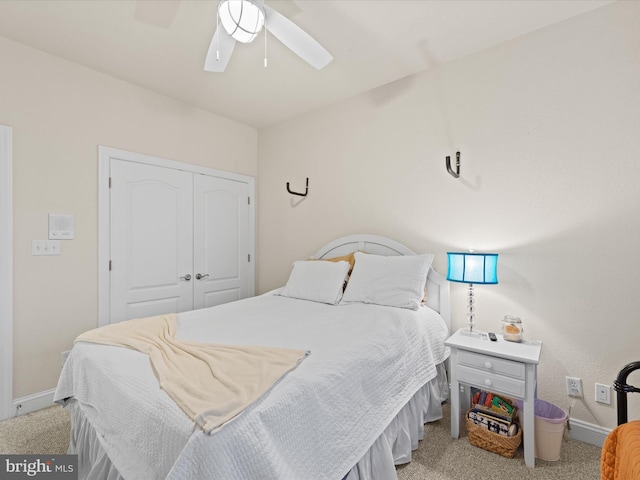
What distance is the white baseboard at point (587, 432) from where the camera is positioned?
194 centimetres

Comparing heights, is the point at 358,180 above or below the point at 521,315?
above

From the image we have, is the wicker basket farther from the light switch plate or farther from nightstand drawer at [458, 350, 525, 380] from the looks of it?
the light switch plate

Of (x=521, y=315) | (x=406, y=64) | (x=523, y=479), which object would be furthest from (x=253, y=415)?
(x=406, y=64)

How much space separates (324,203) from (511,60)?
190cm

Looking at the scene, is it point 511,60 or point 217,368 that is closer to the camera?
point 217,368

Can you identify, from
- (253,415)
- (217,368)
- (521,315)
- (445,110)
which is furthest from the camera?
(445,110)

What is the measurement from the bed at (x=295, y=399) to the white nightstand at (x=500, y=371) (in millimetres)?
169

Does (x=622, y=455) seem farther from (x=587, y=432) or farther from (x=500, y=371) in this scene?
(x=587, y=432)

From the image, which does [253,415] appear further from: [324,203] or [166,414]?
[324,203]

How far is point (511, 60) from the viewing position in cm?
228

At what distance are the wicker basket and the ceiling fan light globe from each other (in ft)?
8.09

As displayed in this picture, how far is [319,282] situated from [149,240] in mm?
1626

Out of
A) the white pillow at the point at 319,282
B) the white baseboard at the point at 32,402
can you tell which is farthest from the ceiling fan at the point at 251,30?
the white baseboard at the point at 32,402

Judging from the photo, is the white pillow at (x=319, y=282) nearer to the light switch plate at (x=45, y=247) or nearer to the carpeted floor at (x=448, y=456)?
the carpeted floor at (x=448, y=456)
